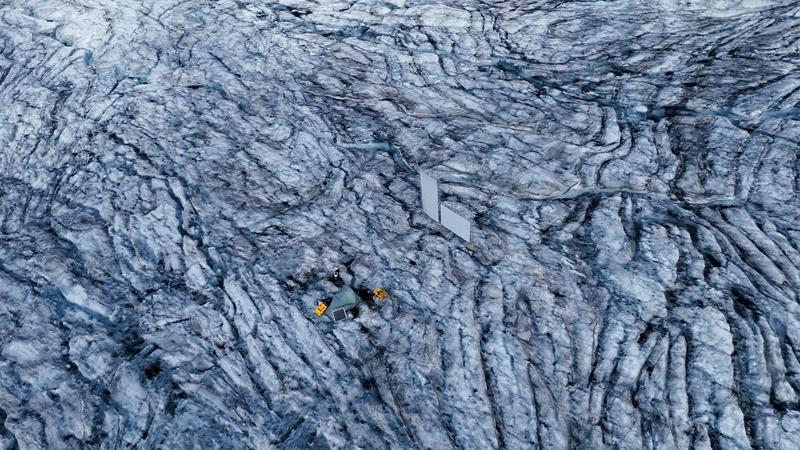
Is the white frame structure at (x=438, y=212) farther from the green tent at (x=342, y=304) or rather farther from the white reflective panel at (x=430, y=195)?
the green tent at (x=342, y=304)

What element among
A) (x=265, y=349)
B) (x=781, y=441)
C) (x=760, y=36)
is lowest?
(x=781, y=441)

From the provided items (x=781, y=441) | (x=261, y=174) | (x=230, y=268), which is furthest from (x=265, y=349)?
(x=781, y=441)

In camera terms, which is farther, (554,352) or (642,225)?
(642,225)

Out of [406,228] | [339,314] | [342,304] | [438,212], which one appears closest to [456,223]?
[438,212]

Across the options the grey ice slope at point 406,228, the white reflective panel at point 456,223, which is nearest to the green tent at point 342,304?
the grey ice slope at point 406,228

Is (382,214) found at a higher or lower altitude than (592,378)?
higher

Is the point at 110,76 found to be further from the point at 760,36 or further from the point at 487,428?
the point at 760,36

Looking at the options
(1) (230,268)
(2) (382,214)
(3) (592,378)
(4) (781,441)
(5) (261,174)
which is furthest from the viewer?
(5) (261,174)
